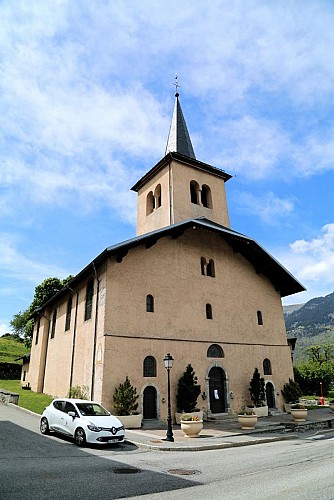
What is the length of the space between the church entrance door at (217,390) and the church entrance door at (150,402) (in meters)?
3.58

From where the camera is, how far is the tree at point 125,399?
15383mm

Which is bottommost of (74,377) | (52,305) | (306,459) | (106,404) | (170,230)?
(306,459)

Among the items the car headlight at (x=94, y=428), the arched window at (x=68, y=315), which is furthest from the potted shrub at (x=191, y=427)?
the arched window at (x=68, y=315)

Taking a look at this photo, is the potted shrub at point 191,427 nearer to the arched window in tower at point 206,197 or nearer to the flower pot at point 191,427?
the flower pot at point 191,427

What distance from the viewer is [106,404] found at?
1550cm

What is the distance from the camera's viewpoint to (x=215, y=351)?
65.3 ft

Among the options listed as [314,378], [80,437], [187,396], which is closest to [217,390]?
[187,396]

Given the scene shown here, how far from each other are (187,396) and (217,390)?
2.66 metres

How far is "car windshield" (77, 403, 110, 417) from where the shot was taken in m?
11.7

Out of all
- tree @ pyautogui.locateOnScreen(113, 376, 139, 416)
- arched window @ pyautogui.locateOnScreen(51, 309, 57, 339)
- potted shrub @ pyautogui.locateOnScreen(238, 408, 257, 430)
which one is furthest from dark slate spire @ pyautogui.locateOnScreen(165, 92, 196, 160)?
potted shrub @ pyautogui.locateOnScreen(238, 408, 257, 430)

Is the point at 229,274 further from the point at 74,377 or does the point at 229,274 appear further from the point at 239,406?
the point at 74,377

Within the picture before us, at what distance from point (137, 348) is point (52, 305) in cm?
1253

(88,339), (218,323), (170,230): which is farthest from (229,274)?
(88,339)

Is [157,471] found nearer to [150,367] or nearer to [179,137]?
[150,367]
